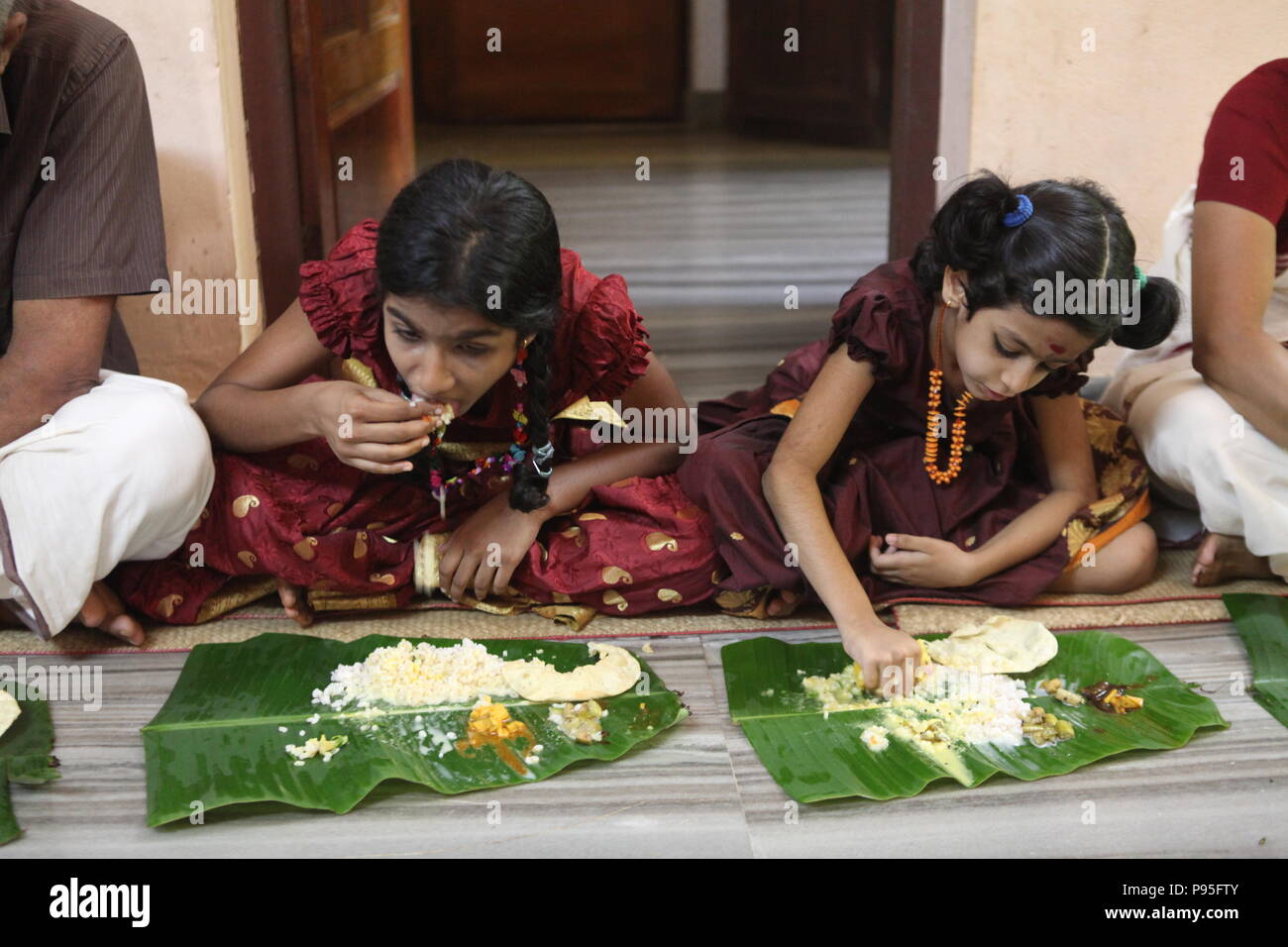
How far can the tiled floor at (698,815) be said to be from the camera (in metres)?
1.43

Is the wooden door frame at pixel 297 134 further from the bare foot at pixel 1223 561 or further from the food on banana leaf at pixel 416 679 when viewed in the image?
the food on banana leaf at pixel 416 679

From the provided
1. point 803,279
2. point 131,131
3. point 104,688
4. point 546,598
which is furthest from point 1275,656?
point 803,279

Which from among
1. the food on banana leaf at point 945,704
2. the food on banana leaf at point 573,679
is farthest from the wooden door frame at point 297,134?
the food on banana leaf at point 945,704

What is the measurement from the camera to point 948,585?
6.50 feet

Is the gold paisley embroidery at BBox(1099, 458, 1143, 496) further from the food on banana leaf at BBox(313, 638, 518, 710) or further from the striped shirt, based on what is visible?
the striped shirt

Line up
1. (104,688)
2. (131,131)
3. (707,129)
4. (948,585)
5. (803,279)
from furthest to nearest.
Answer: (707,129), (803,279), (948,585), (131,131), (104,688)

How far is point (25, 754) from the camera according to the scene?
5.08 ft

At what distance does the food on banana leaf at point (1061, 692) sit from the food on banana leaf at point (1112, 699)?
0.01 meters

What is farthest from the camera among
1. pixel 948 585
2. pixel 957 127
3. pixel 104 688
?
pixel 957 127

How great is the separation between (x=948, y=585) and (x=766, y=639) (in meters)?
0.34

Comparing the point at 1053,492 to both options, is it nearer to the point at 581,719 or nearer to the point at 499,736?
→ the point at 581,719

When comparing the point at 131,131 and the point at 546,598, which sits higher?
the point at 131,131

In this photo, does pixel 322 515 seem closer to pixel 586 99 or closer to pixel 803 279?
pixel 803 279

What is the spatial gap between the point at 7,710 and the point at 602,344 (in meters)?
0.90
